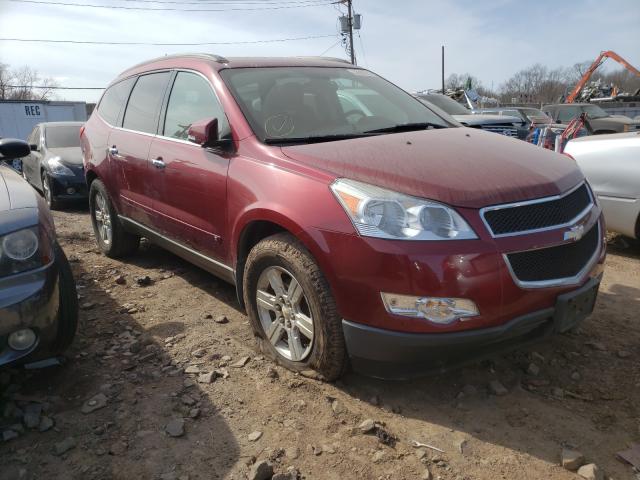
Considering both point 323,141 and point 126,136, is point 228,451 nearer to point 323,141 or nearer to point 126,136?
point 323,141

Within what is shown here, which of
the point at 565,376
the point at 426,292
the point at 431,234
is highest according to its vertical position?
the point at 431,234

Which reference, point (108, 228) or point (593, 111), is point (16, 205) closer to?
point (108, 228)

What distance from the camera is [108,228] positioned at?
5.16 m

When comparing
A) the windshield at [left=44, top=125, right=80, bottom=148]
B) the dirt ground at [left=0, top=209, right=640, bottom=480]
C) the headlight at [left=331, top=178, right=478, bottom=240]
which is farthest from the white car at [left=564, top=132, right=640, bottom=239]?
the windshield at [left=44, top=125, right=80, bottom=148]

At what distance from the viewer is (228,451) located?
91.2 inches

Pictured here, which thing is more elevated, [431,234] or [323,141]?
[323,141]

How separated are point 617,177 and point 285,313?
3604 millimetres

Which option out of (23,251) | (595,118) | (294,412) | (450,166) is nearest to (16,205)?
(23,251)

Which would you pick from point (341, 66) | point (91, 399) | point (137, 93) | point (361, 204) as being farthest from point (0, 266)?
point (341, 66)

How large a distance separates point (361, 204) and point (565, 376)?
155 centimetres

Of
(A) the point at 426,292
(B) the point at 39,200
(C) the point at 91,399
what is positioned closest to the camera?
(A) the point at 426,292

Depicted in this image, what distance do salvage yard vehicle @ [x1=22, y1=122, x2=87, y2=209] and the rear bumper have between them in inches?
268

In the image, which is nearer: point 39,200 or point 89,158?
point 39,200

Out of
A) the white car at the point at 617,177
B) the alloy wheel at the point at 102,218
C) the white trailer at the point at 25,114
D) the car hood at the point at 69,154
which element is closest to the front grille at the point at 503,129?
the white car at the point at 617,177
